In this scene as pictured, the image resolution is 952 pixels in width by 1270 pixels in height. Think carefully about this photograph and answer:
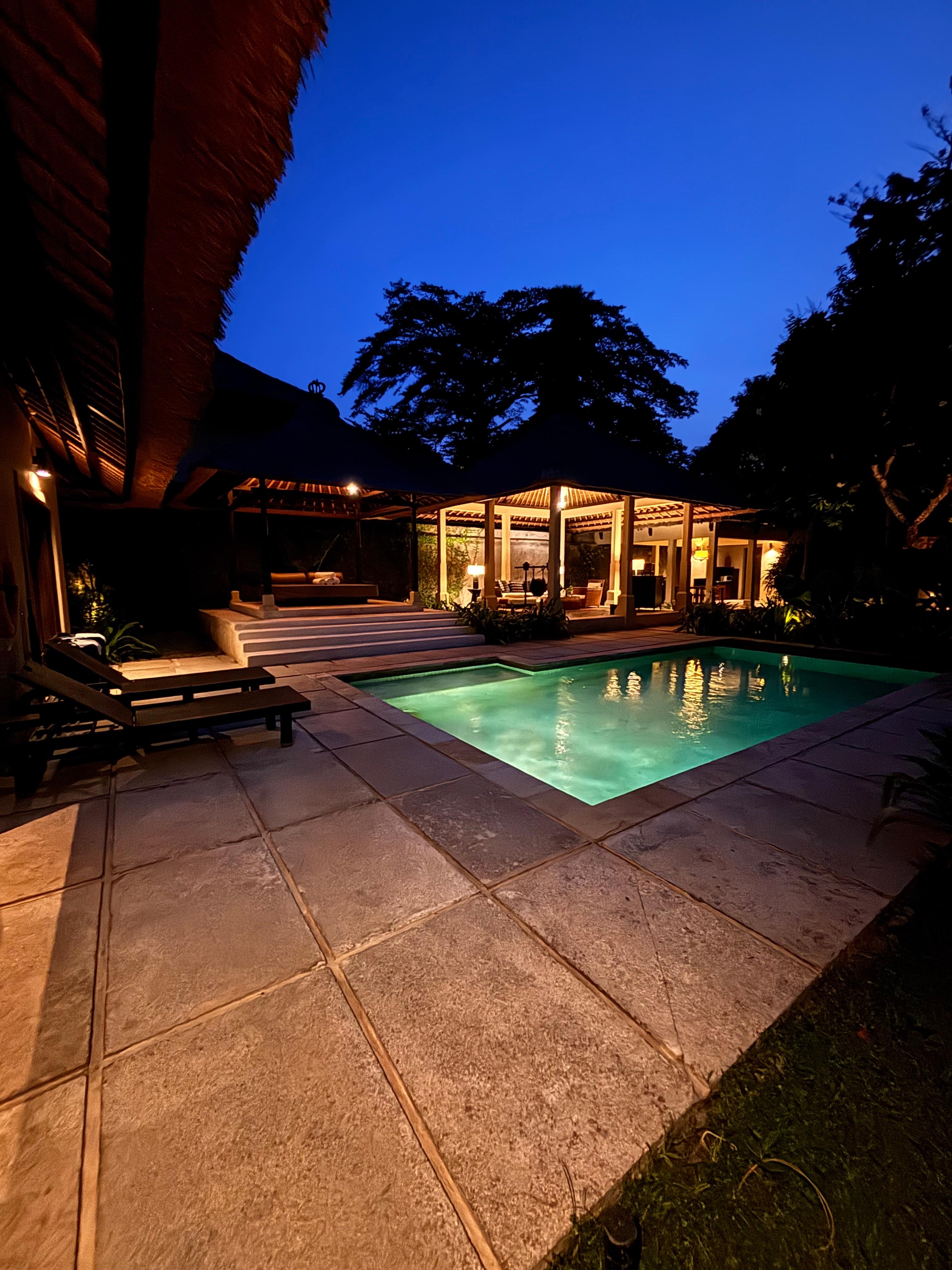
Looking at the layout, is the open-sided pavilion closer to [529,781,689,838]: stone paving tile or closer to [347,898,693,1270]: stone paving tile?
[529,781,689,838]: stone paving tile

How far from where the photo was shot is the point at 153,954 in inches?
84.0

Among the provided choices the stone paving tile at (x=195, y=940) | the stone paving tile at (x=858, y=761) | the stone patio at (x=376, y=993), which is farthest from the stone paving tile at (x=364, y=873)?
the stone paving tile at (x=858, y=761)

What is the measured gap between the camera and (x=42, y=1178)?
137 centimetres

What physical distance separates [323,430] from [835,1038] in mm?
11196

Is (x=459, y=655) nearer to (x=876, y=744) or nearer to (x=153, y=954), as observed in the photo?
(x=876, y=744)

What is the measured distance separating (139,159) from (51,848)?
3209 millimetres

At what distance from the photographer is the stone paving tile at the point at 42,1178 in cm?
122

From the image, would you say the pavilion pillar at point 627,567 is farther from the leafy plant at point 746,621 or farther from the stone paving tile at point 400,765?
the stone paving tile at point 400,765

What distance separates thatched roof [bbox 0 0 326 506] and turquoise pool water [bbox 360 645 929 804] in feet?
14.5

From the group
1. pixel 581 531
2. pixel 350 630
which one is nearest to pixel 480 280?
pixel 581 531

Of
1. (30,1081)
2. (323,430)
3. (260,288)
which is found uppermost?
(260,288)

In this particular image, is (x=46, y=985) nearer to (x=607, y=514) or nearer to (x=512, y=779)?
(x=512, y=779)

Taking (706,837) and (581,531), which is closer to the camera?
(706,837)

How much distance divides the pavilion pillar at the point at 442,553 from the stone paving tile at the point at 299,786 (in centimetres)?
1044
